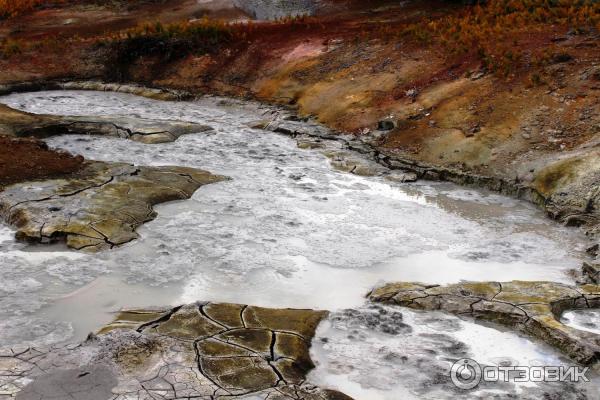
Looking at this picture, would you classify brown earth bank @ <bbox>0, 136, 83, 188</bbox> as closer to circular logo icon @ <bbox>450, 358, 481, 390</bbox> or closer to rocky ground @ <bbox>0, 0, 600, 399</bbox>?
rocky ground @ <bbox>0, 0, 600, 399</bbox>

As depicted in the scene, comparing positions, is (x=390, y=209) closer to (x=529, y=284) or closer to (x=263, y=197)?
(x=263, y=197)

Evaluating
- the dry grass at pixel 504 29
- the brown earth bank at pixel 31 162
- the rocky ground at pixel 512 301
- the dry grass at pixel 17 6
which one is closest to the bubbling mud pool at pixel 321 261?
the rocky ground at pixel 512 301

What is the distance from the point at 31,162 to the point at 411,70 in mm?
10343

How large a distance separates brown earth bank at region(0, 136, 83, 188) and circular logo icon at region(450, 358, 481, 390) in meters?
7.54

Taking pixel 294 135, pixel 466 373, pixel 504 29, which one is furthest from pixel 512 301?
pixel 504 29

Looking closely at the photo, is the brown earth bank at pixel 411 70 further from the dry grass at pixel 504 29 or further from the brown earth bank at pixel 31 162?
the brown earth bank at pixel 31 162

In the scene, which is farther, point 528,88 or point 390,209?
point 528,88

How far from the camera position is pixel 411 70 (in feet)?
55.3

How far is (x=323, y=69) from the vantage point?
18734 millimetres

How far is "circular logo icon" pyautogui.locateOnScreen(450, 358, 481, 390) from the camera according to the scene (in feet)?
18.6

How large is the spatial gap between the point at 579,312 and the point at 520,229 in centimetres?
295

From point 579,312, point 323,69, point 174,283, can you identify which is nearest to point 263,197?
point 174,283

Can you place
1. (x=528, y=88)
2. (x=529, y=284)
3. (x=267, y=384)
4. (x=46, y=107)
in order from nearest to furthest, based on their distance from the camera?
Result: (x=267, y=384)
(x=529, y=284)
(x=528, y=88)
(x=46, y=107)

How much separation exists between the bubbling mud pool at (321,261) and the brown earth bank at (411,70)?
3.97 ft
